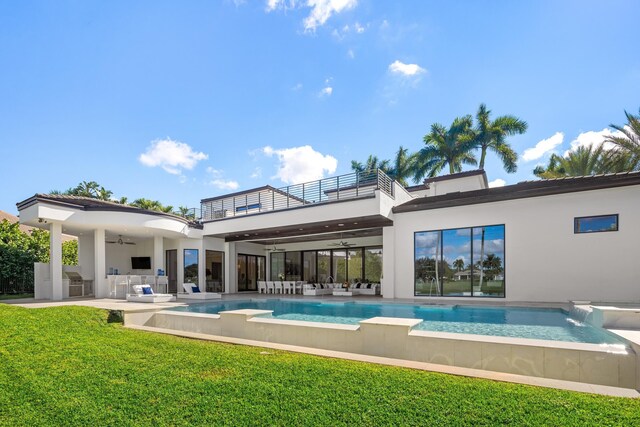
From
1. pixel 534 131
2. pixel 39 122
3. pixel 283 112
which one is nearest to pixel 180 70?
pixel 283 112

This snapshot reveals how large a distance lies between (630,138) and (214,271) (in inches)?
1007

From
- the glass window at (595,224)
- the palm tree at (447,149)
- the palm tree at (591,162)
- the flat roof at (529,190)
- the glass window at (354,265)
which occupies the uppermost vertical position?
the palm tree at (447,149)

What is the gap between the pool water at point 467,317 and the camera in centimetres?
759

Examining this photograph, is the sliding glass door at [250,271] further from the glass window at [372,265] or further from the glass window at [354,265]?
the glass window at [372,265]

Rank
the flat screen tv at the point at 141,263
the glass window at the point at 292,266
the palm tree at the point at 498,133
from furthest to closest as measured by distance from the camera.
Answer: the palm tree at the point at 498,133 → the glass window at the point at 292,266 → the flat screen tv at the point at 141,263

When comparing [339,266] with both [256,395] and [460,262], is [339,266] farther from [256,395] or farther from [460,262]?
[256,395]

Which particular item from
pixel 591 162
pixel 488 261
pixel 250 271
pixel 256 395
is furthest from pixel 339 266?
pixel 591 162

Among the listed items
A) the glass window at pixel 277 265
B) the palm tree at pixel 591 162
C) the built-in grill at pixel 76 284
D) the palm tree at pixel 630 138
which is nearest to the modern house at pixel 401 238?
the built-in grill at pixel 76 284

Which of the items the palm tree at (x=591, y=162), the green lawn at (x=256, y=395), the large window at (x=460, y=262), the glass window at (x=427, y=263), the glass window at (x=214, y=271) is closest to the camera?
the green lawn at (x=256, y=395)

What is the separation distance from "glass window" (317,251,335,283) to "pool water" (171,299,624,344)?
7106 mm

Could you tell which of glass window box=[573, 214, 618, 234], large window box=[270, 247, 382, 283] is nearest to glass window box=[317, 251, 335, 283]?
large window box=[270, 247, 382, 283]

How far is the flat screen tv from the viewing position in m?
22.8

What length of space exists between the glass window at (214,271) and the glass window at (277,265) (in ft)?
Answer: 13.2

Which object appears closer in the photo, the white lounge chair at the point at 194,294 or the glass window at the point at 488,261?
the glass window at the point at 488,261
